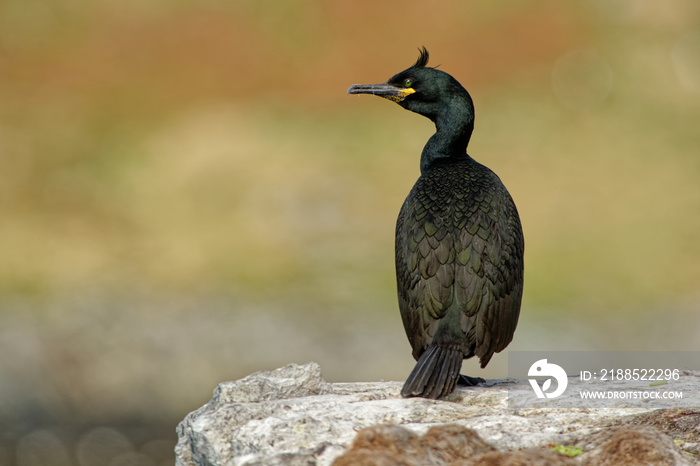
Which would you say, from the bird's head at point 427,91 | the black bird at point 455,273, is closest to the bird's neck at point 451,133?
the bird's head at point 427,91

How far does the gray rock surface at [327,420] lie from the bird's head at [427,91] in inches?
88.4

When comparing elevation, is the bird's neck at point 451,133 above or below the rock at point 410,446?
above

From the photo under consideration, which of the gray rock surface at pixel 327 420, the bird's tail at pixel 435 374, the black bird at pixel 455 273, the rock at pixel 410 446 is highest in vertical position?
the black bird at pixel 455 273

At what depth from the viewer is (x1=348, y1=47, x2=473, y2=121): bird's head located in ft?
23.6

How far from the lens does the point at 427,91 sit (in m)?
7.22

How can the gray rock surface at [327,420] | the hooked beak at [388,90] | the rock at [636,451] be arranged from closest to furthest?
the rock at [636,451] < the gray rock surface at [327,420] < the hooked beak at [388,90]

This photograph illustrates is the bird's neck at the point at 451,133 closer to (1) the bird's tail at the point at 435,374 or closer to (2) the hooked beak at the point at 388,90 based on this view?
(2) the hooked beak at the point at 388,90

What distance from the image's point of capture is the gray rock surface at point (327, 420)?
4.82m

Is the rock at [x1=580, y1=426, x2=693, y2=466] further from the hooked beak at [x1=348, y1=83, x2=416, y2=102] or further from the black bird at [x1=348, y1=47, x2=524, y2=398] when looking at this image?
the hooked beak at [x1=348, y1=83, x2=416, y2=102]

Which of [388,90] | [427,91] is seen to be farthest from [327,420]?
[388,90]

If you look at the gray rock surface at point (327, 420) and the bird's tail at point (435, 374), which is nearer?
the gray rock surface at point (327, 420)

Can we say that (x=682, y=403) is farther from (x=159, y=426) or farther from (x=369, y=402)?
(x=159, y=426)

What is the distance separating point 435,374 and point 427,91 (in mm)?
2437

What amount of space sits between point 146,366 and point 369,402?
7.91m
